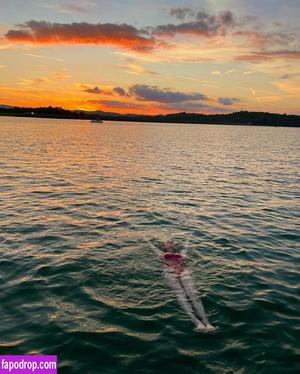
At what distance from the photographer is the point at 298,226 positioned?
23.5m

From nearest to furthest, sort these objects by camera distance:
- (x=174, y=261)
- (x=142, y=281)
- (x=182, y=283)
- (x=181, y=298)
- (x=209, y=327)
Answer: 1. (x=209, y=327)
2. (x=181, y=298)
3. (x=182, y=283)
4. (x=142, y=281)
5. (x=174, y=261)

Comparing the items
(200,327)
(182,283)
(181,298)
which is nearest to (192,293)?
(181,298)

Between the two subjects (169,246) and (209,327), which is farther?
(169,246)

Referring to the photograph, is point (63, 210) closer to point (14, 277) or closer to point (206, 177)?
point (14, 277)

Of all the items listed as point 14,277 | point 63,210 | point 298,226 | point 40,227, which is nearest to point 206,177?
point 298,226

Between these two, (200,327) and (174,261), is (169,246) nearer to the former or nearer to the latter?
(174,261)

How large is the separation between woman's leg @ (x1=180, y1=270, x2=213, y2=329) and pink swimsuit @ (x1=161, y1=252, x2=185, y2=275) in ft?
1.19

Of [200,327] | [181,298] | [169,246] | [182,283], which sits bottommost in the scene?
[200,327]

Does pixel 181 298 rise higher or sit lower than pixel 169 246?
lower

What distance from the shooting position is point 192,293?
13.1 metres

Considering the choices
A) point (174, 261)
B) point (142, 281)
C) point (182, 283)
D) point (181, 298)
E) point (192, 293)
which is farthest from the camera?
point (174, 261)

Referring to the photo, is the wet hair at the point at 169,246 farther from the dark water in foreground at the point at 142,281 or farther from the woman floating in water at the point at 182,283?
the dark water in foreground at the point at 142,281

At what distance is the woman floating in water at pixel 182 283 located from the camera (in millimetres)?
11742

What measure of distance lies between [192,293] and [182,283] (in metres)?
0.76
